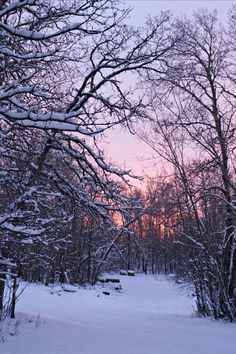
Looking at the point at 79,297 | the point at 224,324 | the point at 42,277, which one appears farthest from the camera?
the point at 42,277

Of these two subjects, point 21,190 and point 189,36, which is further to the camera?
point 189,36

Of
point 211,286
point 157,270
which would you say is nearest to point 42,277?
point 211,286

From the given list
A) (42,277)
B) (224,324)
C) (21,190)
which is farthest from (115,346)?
(42,277)

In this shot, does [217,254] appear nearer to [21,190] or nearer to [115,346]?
[115,346]

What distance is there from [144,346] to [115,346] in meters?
0.51

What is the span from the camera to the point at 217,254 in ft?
41.0

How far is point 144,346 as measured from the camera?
6.77 meters

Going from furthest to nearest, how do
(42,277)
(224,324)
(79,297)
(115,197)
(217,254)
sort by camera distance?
(42,277)
(79,297)
(217,254)
(224,324)
(115,197)

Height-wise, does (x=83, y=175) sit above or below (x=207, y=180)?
below

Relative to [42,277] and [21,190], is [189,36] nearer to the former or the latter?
[21,190]

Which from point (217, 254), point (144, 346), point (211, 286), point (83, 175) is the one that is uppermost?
point (83, 175)

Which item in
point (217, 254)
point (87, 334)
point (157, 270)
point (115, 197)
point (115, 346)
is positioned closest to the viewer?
point (115, 346)

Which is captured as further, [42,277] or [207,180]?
[42,277]

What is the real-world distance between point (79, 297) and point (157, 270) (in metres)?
44.9
